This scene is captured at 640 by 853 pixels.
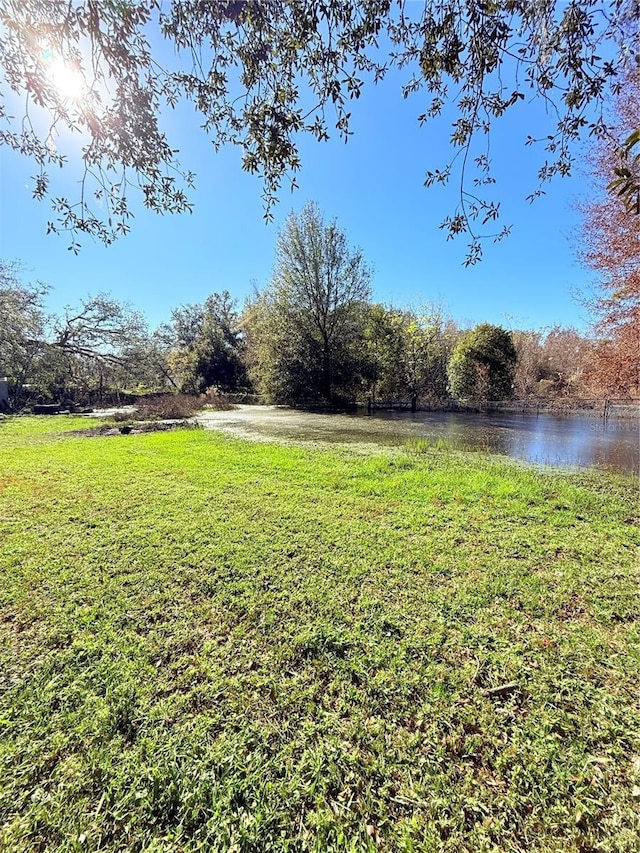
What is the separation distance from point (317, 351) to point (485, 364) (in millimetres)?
8856

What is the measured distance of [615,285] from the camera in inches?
264

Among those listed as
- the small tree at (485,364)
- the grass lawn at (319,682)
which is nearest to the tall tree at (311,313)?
the small tree at (485,364)

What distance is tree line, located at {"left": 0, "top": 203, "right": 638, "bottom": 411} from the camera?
16.9 m

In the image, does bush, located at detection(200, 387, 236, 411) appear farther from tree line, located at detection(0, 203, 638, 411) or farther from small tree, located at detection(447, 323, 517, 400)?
small tree, located at detection(447, 323, 517, 400)

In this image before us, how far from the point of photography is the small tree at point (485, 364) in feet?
57.4

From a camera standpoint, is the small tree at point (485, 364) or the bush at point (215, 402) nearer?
the small tree at point (485, 364)

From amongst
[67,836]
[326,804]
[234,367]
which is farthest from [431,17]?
[234,367]

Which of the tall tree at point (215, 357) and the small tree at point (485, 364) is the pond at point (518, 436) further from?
the tall tree at point (215, 357)

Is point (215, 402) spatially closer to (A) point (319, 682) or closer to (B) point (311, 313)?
(B) point (311, 313)

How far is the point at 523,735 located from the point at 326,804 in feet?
2.60

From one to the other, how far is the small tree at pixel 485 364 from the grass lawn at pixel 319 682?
1548cm

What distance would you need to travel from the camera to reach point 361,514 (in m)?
3.48

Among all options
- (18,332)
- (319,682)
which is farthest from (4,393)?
(319,682)

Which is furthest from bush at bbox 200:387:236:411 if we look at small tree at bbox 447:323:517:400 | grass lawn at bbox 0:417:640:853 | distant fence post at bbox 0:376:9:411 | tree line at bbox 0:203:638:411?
grass lawn at bbox 0:417:640:853
